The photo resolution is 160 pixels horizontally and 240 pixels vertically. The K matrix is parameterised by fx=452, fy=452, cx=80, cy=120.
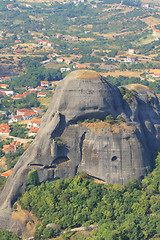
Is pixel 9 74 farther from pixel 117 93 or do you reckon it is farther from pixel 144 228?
pixel 144 228

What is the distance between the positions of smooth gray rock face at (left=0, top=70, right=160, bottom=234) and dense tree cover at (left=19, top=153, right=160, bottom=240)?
3.16 feet

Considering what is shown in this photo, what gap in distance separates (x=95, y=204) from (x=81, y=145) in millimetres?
5706

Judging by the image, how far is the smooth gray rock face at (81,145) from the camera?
1639 inches

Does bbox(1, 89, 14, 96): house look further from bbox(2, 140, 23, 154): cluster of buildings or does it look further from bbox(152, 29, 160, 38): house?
bbox(152, 29, 160, 38): house

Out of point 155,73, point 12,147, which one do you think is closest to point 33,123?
point 12,147

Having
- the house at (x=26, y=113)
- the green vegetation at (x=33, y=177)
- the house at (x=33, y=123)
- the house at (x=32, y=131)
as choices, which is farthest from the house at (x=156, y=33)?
the green vegetation at (x=33, y=177)

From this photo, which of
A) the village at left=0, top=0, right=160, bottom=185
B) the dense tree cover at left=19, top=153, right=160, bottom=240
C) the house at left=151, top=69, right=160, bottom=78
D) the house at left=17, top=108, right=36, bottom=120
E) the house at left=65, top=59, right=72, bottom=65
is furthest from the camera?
the house at left=65, top=59, right=72, bottom=65

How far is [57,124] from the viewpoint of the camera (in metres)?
42.0

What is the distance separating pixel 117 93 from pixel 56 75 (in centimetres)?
8431

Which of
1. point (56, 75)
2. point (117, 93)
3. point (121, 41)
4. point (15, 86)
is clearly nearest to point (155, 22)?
point (121, 41)

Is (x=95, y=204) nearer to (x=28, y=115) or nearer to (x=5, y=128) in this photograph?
(x=5, y=128)

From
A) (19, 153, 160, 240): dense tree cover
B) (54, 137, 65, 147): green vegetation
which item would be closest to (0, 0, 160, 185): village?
(54, 137, 65, 147): green vegetation

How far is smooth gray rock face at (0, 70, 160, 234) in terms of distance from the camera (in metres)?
41.6

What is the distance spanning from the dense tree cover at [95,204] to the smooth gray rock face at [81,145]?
3.16ft
